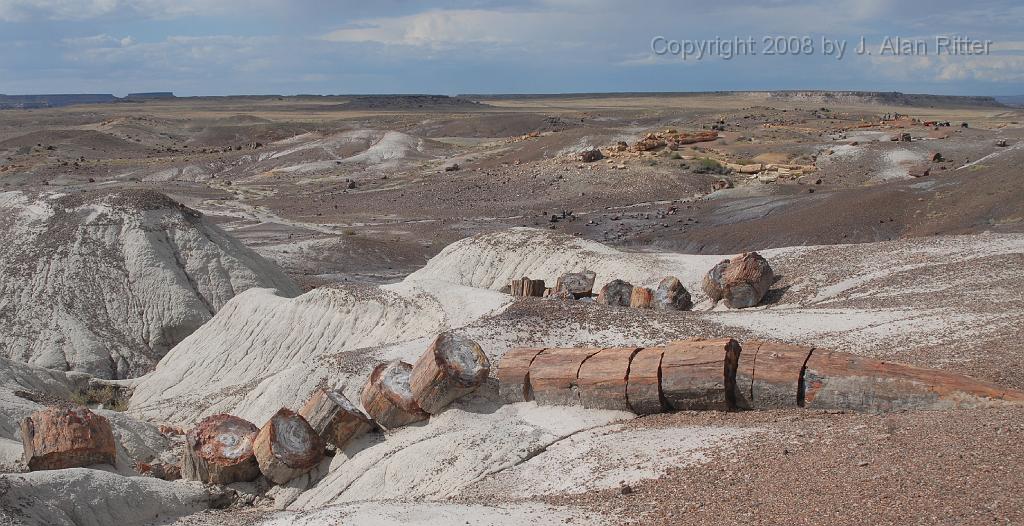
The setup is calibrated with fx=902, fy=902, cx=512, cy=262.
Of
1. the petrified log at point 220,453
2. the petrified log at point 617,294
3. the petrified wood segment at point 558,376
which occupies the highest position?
the petrified wood segment at point 558,376

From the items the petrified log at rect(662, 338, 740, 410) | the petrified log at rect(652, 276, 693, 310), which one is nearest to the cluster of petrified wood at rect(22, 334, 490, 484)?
the petrified log at rect(662, 338, 740, 410)

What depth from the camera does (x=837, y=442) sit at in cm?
815

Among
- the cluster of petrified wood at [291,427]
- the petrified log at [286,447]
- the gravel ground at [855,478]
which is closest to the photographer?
the gravel ground at [855,478]

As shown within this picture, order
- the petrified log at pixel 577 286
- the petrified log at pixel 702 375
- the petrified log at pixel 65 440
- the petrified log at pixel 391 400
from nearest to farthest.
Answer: the petrified log at pixel 702 375, the petrified log at pixel 65 440, the petrified log at pixel 391 400, the petrified log at pixel 577 286

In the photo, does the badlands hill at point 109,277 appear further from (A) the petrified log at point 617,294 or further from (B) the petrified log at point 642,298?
(B) the petrified log at point 642,298

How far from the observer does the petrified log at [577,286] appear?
763 inches

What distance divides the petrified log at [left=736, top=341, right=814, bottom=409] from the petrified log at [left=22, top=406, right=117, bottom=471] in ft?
24.4

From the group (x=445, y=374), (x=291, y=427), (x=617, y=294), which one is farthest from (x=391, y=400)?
(x=617, y=294)

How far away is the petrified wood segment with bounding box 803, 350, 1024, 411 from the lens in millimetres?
9070

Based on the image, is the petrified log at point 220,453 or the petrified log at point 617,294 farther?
the petrified log at point 617,294

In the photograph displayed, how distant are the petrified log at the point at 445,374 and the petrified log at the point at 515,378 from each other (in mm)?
219

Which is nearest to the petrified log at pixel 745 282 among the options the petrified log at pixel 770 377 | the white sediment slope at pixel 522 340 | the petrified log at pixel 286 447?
the white sediment slope at pixel 522 340

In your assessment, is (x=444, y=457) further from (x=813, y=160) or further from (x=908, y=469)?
(x=813, y=160)

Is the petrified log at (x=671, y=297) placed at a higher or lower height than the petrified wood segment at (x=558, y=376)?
lower
